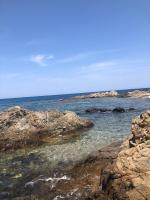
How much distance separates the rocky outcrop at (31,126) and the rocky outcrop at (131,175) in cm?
1552

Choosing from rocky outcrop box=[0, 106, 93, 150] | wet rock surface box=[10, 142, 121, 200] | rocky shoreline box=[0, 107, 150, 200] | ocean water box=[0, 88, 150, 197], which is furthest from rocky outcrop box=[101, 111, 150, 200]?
rocky outcrop box=[0, 106, 93, 150]

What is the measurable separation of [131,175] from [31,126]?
2125 centimetres

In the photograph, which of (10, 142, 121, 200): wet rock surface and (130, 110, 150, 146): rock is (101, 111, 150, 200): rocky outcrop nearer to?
(130, 110, 150, 146): rock

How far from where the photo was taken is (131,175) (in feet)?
42.0

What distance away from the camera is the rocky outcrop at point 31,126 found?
96.1ft

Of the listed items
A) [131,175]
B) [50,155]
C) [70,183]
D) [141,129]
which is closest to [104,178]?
[131,175]

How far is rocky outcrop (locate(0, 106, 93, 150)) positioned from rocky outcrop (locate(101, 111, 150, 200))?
1552 centimetres

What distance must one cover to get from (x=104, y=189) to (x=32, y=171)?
22.3 feet

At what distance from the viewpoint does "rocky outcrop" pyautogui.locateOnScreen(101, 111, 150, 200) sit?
12.0 m

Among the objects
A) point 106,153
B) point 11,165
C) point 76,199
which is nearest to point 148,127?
point 106,153

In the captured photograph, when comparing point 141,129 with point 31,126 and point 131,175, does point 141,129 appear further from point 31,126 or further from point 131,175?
point 31,126

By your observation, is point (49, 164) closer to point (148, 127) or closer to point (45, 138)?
point (148, 127)

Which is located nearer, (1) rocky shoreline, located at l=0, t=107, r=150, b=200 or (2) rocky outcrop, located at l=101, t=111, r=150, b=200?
(2) rocky outcrop, located at l=101, t=111, r=150, b=200

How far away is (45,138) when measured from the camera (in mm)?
30875
